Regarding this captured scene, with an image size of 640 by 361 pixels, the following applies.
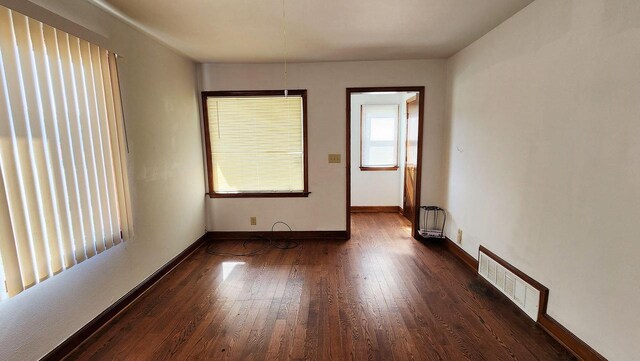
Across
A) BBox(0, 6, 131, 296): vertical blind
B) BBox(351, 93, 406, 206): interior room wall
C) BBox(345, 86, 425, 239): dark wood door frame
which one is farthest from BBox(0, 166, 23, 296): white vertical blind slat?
BBox(351, 93, 406, 206): interior room wall

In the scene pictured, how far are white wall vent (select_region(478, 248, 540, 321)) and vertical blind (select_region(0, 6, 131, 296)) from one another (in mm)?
3192

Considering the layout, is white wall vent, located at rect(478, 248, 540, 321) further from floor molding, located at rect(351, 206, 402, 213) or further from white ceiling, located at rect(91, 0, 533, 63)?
floor molding, located at rect(351, 206, 402, 213)

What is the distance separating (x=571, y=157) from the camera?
1686mm

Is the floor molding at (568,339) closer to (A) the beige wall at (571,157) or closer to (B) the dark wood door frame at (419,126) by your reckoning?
(A) the beige wall at (571,157)

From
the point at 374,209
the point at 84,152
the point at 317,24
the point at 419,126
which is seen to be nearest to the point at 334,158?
the point at 419,126

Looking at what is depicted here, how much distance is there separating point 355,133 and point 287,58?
2.13 meters

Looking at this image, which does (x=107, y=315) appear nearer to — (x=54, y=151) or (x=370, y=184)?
(x=54, y=151)

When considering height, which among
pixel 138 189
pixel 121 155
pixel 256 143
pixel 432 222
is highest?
pixel 256 143

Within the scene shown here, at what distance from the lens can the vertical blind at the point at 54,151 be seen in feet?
4.51

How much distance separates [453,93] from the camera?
10.6ft

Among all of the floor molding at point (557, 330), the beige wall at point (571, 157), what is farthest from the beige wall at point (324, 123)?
the floor molding at point (557, 330)

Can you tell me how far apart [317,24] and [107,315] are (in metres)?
2.88

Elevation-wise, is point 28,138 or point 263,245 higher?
point 28,138

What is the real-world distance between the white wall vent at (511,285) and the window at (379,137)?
2.70 metres
